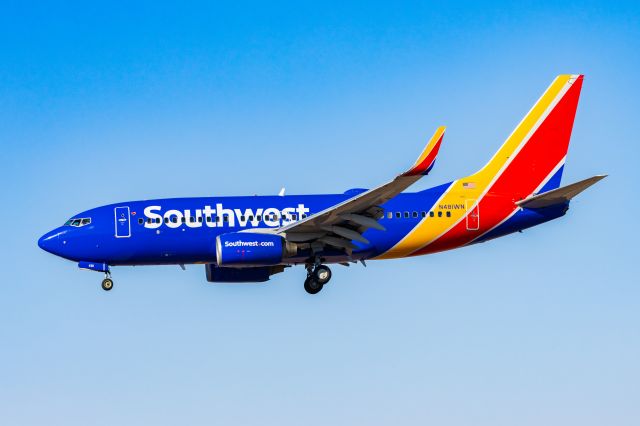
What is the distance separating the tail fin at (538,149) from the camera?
54062mm

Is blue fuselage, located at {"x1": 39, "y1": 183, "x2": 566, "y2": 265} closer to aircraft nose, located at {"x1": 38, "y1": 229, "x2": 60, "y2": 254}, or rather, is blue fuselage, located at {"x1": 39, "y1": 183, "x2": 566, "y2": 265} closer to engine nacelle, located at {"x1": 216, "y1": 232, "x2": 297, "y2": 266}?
aircraft nose, located at {"x1": 38, "y1": 229, "x2": 60, "y2": 254}

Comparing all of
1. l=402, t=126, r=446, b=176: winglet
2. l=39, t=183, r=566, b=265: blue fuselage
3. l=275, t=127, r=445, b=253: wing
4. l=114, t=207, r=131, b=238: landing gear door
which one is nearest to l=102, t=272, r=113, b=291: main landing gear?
l=39, t=183, r=566, b=265: blue fuselage

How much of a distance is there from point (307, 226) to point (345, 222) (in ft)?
5.50

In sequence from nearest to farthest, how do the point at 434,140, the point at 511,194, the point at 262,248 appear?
the point at 434,140 → the point at 262,248 → the point at 511,194

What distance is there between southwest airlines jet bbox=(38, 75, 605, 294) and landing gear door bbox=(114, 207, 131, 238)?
0.04 m

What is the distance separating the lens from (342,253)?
171ft

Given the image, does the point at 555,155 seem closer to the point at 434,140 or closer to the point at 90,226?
the point at 434,140

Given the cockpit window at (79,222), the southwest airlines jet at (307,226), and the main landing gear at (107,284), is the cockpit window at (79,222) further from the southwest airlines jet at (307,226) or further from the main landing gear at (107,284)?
the main landing gear at (107,284)

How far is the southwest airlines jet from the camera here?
50375mm

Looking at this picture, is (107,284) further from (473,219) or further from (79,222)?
(473,219)

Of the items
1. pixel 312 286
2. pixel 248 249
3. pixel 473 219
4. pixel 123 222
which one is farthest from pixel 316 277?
pixel 123 222

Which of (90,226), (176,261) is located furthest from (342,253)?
(90,226)

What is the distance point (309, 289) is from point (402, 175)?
10744 mm

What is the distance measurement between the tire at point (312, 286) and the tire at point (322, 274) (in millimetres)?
212
